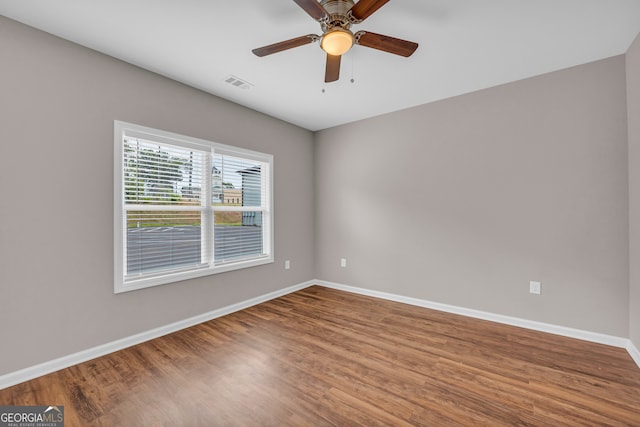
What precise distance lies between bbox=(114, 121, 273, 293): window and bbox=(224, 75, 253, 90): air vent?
0.72 metres

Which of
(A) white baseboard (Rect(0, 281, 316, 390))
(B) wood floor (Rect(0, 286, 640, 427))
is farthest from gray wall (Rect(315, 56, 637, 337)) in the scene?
(A) white baseboard (Rect(0, 281, 316, 390))

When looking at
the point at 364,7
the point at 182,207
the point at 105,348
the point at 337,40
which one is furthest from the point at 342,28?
the point at 105,348

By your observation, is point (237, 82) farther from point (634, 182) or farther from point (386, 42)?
point (634, 182)

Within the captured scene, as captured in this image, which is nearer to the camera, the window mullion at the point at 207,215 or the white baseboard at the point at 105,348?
the white baseboard at the point at 105,348

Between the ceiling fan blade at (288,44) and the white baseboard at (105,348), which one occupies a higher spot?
the ceiling fan blade at (288,44)

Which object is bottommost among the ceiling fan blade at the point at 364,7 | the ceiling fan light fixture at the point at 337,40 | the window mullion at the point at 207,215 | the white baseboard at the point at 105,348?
the white baseboard at the point at 105,348

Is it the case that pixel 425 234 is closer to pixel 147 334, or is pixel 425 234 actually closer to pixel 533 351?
pixel 533 351

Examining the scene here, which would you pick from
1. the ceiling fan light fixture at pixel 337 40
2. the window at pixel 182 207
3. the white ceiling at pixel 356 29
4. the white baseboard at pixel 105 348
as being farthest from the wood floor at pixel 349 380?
the white ceiling at pixel 356 29

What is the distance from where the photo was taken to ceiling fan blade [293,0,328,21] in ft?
4.91

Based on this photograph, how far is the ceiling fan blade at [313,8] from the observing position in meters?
1.50

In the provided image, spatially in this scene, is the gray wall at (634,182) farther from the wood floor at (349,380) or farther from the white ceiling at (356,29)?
the wood floor at (349,380)

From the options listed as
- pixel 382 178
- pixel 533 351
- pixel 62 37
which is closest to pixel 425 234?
pixel 382 178

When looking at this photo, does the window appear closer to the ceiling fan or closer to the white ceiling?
the white ceiling

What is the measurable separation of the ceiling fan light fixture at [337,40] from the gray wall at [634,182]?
2415mm
